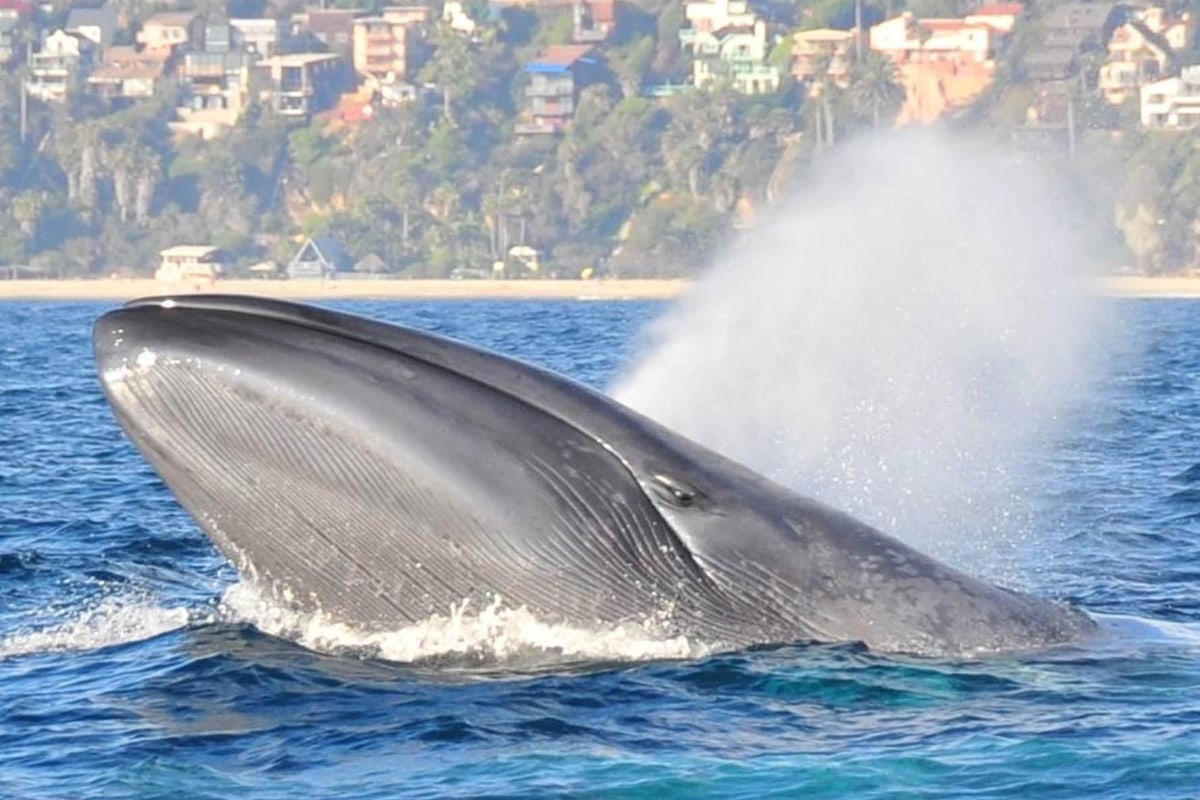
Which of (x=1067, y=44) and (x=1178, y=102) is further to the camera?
(x=1067, y=44)

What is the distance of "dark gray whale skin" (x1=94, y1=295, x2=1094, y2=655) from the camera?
10.5 meters

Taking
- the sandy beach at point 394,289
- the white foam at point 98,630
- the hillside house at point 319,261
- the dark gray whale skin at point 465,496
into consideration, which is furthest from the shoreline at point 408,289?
the dark gray whale skin at point 465,496

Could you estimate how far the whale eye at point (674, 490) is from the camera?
10.8m

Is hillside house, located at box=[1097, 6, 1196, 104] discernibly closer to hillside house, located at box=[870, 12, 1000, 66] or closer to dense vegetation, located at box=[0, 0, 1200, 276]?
dense vegetation, located at box=[0, 0, 1200, 276]

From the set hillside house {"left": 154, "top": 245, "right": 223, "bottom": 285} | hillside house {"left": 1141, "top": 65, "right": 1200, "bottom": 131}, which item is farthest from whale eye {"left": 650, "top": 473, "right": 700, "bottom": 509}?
hillside house {"left": 1141, "top": 65, "right": 1200, "bottom": 131}

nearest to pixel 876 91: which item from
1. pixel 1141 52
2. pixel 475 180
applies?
pixel 1141 52

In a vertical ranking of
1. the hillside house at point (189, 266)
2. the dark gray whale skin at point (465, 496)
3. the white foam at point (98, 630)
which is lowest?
the hillside house at point (189, 266)

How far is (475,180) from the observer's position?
18562 cm

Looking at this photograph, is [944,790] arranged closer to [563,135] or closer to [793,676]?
[793,676]

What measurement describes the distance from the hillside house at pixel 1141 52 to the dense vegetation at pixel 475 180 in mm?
6837

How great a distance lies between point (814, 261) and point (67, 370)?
54.3 ft

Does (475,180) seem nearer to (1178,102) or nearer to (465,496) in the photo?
(1178,102)

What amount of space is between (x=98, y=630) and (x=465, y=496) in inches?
148

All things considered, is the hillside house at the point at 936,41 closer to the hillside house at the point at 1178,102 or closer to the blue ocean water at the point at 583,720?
the hillside house at the point at 1178,102
